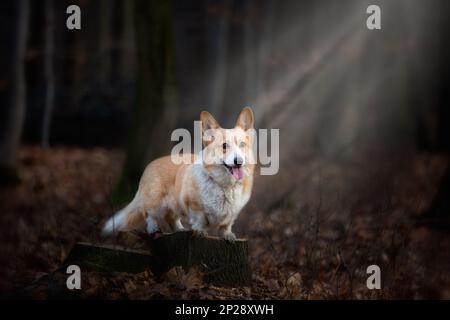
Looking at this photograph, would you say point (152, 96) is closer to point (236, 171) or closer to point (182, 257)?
point (236, 171)

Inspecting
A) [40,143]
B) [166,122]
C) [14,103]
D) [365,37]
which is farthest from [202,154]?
[365,37]

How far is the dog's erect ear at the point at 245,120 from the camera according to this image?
5.62 meters

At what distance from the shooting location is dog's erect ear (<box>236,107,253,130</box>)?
5621 mm

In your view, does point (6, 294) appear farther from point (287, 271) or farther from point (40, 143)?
point (40, 143)

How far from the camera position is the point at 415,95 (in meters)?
19.2

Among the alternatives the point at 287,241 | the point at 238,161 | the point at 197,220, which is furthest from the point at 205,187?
the point at 287,241

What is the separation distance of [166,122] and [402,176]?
6.10m

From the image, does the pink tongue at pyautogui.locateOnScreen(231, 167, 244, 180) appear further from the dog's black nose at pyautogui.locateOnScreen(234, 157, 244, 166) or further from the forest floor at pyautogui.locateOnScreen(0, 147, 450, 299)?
the forest floor at pyautogui.locateOnScreen(0, 147, 450, 299)

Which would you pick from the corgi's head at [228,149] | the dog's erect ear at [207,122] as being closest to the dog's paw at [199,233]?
the corgi's head at [228,149]

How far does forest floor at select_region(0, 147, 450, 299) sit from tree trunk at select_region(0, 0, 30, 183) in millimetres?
600

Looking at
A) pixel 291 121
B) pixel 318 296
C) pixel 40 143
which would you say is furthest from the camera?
pixel 291 121

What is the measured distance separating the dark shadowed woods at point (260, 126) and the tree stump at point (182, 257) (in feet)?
0.37

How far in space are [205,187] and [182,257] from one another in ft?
2.44

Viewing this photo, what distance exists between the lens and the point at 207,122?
5.64 meters
